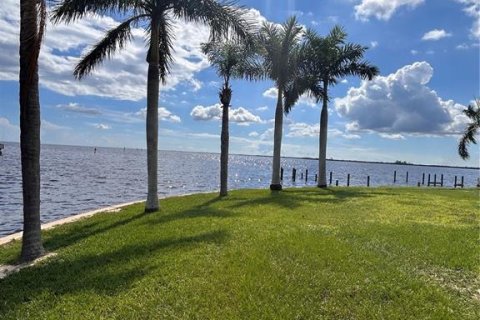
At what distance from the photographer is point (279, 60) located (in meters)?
25.4

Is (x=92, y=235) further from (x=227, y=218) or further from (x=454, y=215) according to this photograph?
(x=454, y=215)

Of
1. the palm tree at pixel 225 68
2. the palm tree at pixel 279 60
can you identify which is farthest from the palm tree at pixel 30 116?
the palm tree at pixel 279 60

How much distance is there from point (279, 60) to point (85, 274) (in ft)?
65.9

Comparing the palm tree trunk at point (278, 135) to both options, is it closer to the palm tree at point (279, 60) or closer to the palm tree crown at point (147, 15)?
the palm tree at point (279, 60)

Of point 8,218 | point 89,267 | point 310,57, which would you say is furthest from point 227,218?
point 310,57

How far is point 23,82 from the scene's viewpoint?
9039mm

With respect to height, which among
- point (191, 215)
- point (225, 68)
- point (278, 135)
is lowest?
point (191, 215)

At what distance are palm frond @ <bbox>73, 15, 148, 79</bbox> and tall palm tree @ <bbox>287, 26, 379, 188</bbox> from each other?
43.5 feet

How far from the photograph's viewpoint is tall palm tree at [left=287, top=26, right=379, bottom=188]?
27.6 m

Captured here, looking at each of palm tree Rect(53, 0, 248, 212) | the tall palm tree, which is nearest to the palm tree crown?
palm tree Rect(53, 0, 248, 212)

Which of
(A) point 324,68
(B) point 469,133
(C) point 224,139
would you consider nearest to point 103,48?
(C) point 224,139

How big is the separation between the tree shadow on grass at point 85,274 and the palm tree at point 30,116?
0.91 meters

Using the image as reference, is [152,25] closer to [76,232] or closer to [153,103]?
[153,103]

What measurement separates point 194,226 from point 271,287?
5.63 metres
